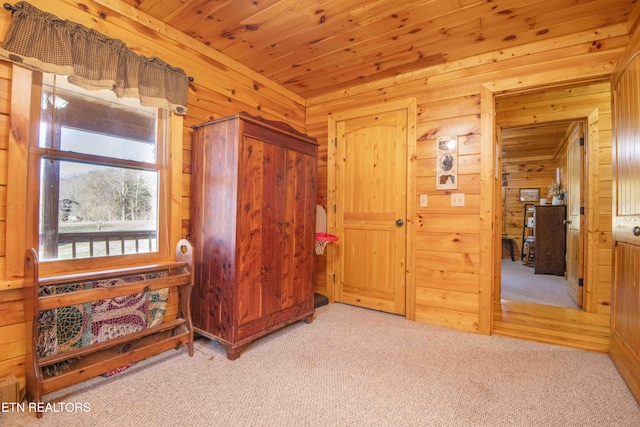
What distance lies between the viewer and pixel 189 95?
2.42 metres

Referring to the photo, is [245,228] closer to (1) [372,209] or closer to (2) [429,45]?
(1) [372,209]

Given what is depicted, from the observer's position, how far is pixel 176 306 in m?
2.35

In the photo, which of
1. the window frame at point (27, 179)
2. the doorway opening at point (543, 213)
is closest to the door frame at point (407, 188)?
the doorway opening at point (543, 213)

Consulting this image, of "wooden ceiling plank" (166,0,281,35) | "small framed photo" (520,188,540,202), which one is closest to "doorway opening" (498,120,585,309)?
"small framed photo" (520,188,540,202)

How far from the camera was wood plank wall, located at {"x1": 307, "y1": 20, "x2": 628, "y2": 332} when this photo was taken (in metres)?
2.30

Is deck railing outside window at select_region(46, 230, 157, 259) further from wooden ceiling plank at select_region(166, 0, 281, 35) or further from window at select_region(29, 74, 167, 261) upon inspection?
wooden ceiling plank at select_region(166, 0, 281, 35)

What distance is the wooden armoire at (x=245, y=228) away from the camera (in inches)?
82.8

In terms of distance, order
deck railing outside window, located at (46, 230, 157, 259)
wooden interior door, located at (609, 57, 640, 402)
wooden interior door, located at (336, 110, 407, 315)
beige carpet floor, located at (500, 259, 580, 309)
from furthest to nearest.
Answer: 1. beige carpet floor, located at (500, 259, 580, 309)
2. wooden interior door, located at (336, 110, 407, 315)
3. deck railing outside window, located at (46, 230, 157, 259)
4. wooden interior door, located at (609, 57, 640, 402)

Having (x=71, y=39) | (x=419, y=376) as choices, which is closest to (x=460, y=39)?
(x=419, y=376)

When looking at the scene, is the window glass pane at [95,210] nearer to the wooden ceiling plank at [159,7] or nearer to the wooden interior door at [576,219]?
the wooden ceiling plank at [159,7]

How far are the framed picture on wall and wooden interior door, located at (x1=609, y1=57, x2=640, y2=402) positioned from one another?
3.39 ft

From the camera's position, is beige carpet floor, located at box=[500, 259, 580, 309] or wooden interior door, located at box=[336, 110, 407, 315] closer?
wooden interior door, located at box=[336, 110, 407, 315]

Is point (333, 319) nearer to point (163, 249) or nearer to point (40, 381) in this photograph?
point (163, 249)

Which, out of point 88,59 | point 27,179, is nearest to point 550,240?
point 88,59
